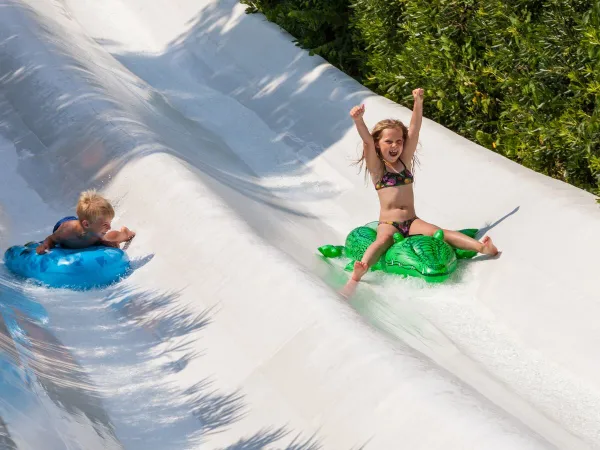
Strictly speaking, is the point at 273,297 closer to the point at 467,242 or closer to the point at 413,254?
the point at 413,254

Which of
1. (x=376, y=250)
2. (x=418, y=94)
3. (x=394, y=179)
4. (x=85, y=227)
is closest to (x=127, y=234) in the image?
(x=85, y=227)

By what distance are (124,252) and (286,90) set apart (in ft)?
11.6

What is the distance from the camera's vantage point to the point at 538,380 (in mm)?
5016

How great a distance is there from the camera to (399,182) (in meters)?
6.42

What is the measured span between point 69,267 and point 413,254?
89.4 inches

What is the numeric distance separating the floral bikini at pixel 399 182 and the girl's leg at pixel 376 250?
0.06 metres

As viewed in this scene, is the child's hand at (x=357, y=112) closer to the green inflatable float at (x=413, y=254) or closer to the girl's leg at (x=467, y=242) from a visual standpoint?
the green inflatable float at (x=413, y=254)

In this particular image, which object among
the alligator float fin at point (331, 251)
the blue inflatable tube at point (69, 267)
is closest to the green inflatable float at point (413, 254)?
the alligator float fin at point (331, 251)

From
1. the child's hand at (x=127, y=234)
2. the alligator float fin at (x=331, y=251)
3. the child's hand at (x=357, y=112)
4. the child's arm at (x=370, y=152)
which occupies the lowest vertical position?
the alligator float fin at (x=331, y=251)

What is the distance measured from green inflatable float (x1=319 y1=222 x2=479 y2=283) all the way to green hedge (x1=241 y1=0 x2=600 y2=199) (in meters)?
0.90

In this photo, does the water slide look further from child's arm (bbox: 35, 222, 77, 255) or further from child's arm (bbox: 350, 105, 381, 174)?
child's arm (bbox: 350, 105, 381, 174)

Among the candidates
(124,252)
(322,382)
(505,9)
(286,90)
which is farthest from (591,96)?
(286,90)

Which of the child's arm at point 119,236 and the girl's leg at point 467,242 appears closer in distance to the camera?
the girl's leg at point 467,242

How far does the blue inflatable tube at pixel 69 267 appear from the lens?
602 centimetres
